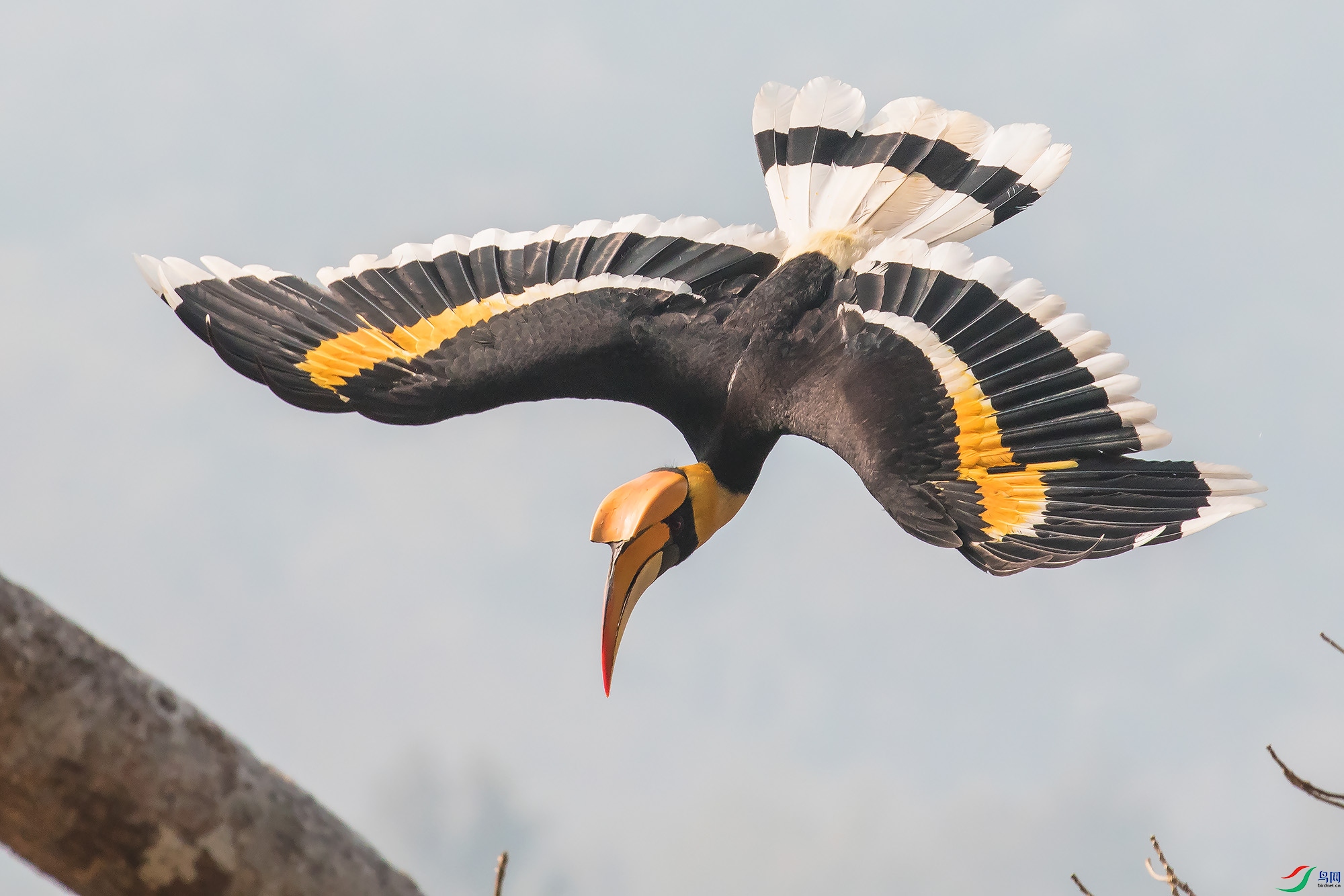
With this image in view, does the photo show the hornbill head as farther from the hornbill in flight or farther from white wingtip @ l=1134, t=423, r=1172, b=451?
white wingtip @ l=1134, t=423, r=1172, b=451

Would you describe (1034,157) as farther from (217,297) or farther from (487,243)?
(217,297)

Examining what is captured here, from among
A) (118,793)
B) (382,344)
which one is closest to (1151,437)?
(382,344)

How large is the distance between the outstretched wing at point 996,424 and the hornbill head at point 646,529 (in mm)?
586

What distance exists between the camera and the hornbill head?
5.00 m

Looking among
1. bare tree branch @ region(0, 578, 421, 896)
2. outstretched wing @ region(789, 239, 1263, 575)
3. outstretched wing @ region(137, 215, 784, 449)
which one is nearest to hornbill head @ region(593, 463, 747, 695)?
outstretched wing @ region(137, 215, 784, 449)

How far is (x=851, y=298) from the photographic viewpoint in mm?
5402

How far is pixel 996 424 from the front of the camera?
488 cm

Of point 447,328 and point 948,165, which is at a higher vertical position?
point 948,165

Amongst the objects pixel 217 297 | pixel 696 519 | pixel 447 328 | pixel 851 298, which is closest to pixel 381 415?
pixel 447 328

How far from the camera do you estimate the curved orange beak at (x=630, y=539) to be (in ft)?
16.3

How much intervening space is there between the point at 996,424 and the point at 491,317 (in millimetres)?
2331

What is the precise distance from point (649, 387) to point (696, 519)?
2.24ft

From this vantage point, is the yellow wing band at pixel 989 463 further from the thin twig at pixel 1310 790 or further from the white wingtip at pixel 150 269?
the white wingtip at pixel 150 269

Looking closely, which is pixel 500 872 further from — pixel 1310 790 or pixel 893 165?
pixel 893 165
